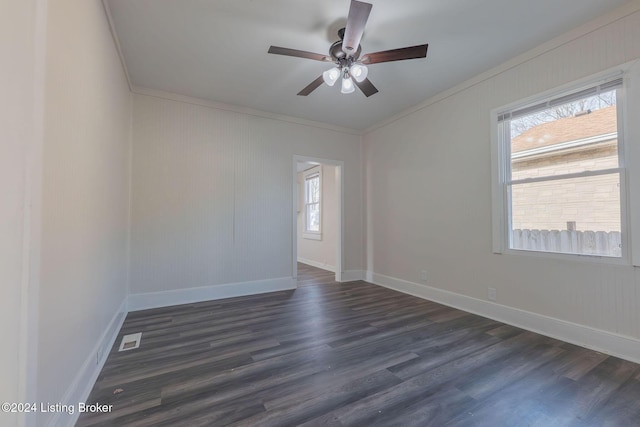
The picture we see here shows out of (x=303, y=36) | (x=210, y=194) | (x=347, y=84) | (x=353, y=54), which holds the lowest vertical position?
(x=210, y=194)

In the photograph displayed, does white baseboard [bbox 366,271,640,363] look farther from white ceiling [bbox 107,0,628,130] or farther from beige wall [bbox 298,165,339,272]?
white ceiling [bbox 107,0,628,130]

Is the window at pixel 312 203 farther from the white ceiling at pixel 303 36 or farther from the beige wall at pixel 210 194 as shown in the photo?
the white ceiling at pixel 303 36

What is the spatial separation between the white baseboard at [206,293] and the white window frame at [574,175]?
9.82ft

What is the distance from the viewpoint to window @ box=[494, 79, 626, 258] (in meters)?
2.26

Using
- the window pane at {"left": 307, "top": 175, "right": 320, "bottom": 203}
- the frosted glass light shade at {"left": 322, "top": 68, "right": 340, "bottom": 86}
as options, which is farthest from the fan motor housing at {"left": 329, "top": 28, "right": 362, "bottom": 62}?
the window pane at {"left": 307, "top": 175, "right": 320, "bottom": 203}

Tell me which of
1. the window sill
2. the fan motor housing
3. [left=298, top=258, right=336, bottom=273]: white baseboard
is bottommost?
[left=298, top=258, right=336, bottom=273]: white baseboard

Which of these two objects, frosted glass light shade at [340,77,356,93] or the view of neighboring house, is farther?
frosted glass light shade at [340,77,356,93]

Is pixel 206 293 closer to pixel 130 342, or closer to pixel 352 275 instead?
pixel 130 342

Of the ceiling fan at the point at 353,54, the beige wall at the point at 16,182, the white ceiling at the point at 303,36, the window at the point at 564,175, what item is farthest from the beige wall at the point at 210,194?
the window at the point at 564,175

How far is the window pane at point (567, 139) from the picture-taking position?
2.30 metres

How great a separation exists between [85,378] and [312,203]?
5.53m

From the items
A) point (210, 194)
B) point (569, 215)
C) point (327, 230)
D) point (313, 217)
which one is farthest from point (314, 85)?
point (313, 217)

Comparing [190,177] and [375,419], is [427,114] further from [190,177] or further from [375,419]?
[375,419]

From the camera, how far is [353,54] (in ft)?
7.80
